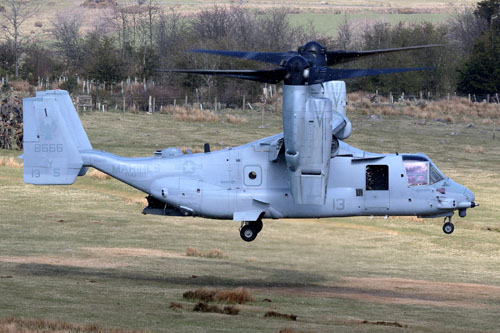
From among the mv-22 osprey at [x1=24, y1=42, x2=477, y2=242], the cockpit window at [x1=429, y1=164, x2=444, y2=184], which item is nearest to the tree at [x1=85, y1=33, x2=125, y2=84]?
the mv-22 osprey at [x1=24, y1=42, x2=477, y2=242]

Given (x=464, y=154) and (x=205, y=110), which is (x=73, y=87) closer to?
(x=205, y=110)

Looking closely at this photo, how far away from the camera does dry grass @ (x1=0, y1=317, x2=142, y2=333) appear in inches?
963

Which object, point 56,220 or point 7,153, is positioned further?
point 7,153

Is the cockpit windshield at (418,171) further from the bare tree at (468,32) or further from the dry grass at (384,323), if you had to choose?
the bare tree at (468,32)

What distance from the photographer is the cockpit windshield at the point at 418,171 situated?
33.3 metres

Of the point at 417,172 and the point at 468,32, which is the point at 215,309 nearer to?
the point at 417,172

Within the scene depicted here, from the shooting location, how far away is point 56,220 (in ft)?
168

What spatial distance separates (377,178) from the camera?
33.1m

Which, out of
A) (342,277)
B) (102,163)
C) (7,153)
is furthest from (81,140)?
(7,153)

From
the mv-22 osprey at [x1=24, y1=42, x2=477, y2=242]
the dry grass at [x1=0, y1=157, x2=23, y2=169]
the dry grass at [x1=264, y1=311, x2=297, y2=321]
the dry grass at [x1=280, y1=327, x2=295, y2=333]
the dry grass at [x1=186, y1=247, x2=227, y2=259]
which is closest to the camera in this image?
the dry grass at [x1=280, y1=327, x2=295, y2=333]

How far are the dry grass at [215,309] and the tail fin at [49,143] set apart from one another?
7000mm

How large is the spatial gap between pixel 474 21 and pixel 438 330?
5640 inches

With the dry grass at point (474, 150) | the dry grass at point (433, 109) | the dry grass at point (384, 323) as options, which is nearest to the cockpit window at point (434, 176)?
the dry grass at point (384, 323)

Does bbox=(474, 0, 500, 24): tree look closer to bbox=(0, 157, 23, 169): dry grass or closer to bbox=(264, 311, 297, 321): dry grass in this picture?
bbox=(0, 157, 23, 169): dry grass
